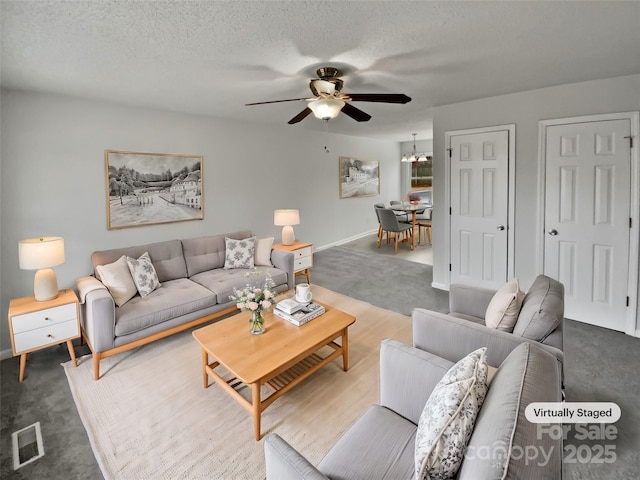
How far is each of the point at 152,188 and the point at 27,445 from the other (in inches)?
104

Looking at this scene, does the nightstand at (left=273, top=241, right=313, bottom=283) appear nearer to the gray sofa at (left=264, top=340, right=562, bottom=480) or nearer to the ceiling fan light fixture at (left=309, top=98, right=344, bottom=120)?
the ceiling fan light fixture at (left=309, top=98, right=344, bottom=120)

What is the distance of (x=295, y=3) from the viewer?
5.48ft

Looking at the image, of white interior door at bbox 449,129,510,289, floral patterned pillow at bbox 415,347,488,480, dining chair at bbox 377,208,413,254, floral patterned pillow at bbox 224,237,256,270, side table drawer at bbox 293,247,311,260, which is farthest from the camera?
dining chair at bbox 377,208,413,254

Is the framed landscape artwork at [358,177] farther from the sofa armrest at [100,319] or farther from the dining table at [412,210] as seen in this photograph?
the sofa armrest at [100,319]

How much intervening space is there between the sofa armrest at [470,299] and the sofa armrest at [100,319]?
2769 millimetres

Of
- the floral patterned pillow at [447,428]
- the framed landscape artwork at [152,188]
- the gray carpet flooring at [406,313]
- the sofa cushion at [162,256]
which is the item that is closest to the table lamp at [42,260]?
the sofa cushion at [162,256]

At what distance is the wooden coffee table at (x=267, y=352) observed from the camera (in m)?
1.97

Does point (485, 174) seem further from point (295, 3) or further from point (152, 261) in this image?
point (152, 261)

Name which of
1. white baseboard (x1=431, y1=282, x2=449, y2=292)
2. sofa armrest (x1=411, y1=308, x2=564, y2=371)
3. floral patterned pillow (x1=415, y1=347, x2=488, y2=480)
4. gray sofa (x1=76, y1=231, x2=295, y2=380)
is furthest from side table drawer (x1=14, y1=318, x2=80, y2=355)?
white baseboard (x1=431, y1=282, x2=449, y2=292)

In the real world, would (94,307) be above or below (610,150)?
below

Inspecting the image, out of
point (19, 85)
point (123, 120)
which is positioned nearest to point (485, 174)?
point (123, 120)

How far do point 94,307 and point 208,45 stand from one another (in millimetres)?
2127

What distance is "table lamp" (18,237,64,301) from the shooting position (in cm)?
254

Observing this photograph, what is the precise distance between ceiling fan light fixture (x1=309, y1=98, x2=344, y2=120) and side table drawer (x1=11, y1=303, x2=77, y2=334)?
2577 mm
